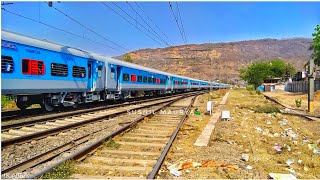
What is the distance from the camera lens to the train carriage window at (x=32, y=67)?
11483 millimetres

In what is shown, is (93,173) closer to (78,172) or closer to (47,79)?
(78,172)

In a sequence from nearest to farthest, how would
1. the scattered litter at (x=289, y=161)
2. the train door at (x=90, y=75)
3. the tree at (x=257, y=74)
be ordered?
the scattered litter at (x=289, y=161)
the train door at (x=90, y=75)
the tree at (x=257, y=74)

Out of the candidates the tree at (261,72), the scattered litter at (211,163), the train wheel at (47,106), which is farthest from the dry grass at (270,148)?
the tree at (261,72)

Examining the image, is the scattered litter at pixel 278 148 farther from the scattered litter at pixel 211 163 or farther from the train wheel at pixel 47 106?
the train wheel at pixel 47 106

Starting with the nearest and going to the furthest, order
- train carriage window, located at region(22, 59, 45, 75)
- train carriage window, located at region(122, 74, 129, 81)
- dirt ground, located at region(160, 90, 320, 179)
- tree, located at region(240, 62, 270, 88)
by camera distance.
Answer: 1. dirt ground, located at region(160, 90, 320, 179)
2. train carriage window, located at region(22, 59, 45, 75)
3. train carriage window, located at region(122, 74, 129, 81)
4. tree, located at region(240, 62, 270, 88)

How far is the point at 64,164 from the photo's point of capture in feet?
18.4

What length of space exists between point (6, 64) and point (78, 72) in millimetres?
5275

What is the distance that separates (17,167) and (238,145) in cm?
545

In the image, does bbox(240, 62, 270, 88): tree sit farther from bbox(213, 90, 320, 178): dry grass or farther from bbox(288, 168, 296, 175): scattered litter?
bbox(288, 168, 296, 175): scattered litter

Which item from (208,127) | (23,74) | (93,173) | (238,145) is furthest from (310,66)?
(93,173)

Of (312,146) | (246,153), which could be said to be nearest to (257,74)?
(312,146)

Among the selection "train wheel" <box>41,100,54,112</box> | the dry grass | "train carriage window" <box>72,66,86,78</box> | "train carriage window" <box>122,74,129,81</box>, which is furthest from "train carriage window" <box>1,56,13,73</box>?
"train carriage window" <box>122,74,129,81</box>

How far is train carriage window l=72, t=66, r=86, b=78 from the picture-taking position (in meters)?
15.3

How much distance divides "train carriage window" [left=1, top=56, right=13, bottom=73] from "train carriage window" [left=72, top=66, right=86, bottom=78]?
14.8 ft
